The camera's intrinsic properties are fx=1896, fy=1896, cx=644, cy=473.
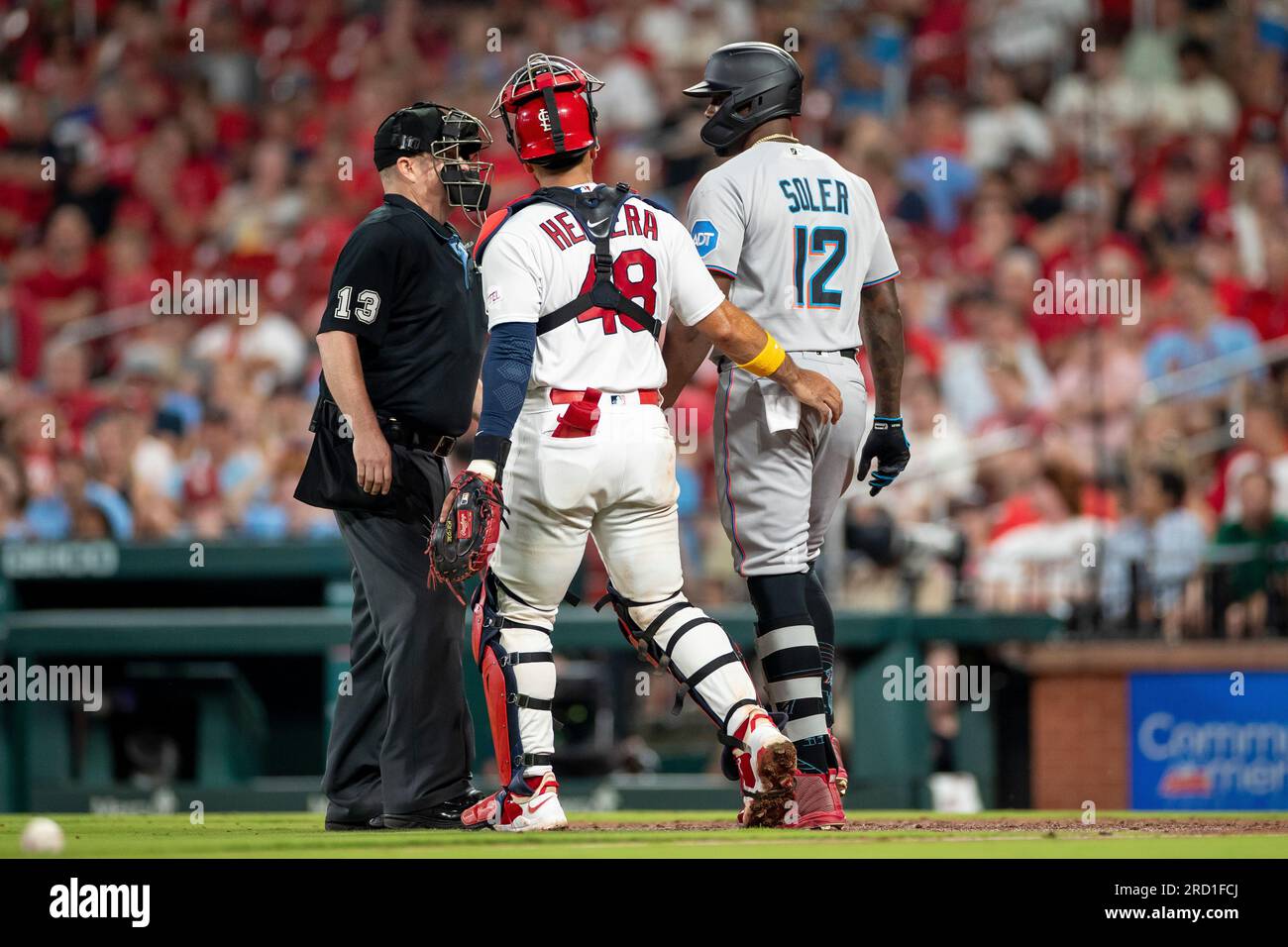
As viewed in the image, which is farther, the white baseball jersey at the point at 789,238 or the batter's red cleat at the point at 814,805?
the white baseball jersey at the point at 789,238

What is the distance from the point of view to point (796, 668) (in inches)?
214

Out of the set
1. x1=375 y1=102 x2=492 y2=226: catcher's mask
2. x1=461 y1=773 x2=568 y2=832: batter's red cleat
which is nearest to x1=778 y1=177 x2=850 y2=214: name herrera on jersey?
x1=375 y1=102 x2=492 y2=226: catcher's mask

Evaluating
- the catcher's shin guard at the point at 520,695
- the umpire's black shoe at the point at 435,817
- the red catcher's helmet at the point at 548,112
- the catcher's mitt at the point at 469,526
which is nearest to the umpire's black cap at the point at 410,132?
the red catcher's helmet at the point at 548,112

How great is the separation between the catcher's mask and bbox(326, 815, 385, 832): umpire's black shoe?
182cm

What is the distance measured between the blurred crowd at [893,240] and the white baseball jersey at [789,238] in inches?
136

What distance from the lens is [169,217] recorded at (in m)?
13.9

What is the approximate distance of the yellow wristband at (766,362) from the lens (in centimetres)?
516

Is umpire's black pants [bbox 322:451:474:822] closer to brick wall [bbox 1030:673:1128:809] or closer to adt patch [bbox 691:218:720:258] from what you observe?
adt patch [bbox 691:218:720:258]

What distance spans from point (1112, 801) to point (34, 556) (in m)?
5.15

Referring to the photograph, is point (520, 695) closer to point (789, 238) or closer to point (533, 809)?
point (533, 809)

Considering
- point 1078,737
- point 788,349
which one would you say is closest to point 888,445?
point 788,349

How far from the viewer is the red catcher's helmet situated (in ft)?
17.0

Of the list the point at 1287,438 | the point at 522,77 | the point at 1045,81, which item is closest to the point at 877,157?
the point at 1045,81

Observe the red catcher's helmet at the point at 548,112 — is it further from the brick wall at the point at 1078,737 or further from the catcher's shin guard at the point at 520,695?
the brick wall at the point at 1078,737
